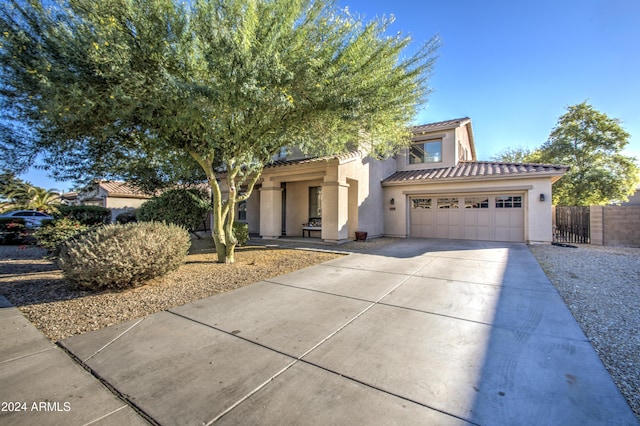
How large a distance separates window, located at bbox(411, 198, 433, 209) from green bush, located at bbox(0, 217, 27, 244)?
19.0 metres

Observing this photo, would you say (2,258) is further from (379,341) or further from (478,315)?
(478,315)

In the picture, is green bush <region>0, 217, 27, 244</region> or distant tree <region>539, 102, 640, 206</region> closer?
green bush <region>0, 217, 27, 244</region>

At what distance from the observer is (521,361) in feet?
10.3

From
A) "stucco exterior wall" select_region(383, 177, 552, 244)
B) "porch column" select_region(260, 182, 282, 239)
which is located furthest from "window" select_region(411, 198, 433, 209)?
"porch column" select_region(260, 182, 282, 239)

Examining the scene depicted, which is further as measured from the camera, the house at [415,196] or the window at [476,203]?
the window at [476,203]

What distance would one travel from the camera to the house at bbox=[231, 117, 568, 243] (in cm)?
1227

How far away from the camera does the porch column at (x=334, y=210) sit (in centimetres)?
1206

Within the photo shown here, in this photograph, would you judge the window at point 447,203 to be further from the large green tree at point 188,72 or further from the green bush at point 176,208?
the green bush at point 176,208

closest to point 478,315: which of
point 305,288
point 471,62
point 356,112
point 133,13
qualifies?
point 305,288

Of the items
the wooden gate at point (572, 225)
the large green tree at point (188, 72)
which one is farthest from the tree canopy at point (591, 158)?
the large green tree at point (188, 72)

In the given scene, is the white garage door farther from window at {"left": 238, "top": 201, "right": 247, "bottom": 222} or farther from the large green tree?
window at {"left": 238, "top": 201, "right": 247, "bottom": 222}

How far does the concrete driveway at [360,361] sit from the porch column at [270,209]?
335 inches

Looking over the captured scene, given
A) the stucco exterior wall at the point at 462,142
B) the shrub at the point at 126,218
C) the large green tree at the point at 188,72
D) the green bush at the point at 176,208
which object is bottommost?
the shrub at the point at 126,218

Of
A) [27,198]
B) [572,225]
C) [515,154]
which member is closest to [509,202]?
[572,225]
